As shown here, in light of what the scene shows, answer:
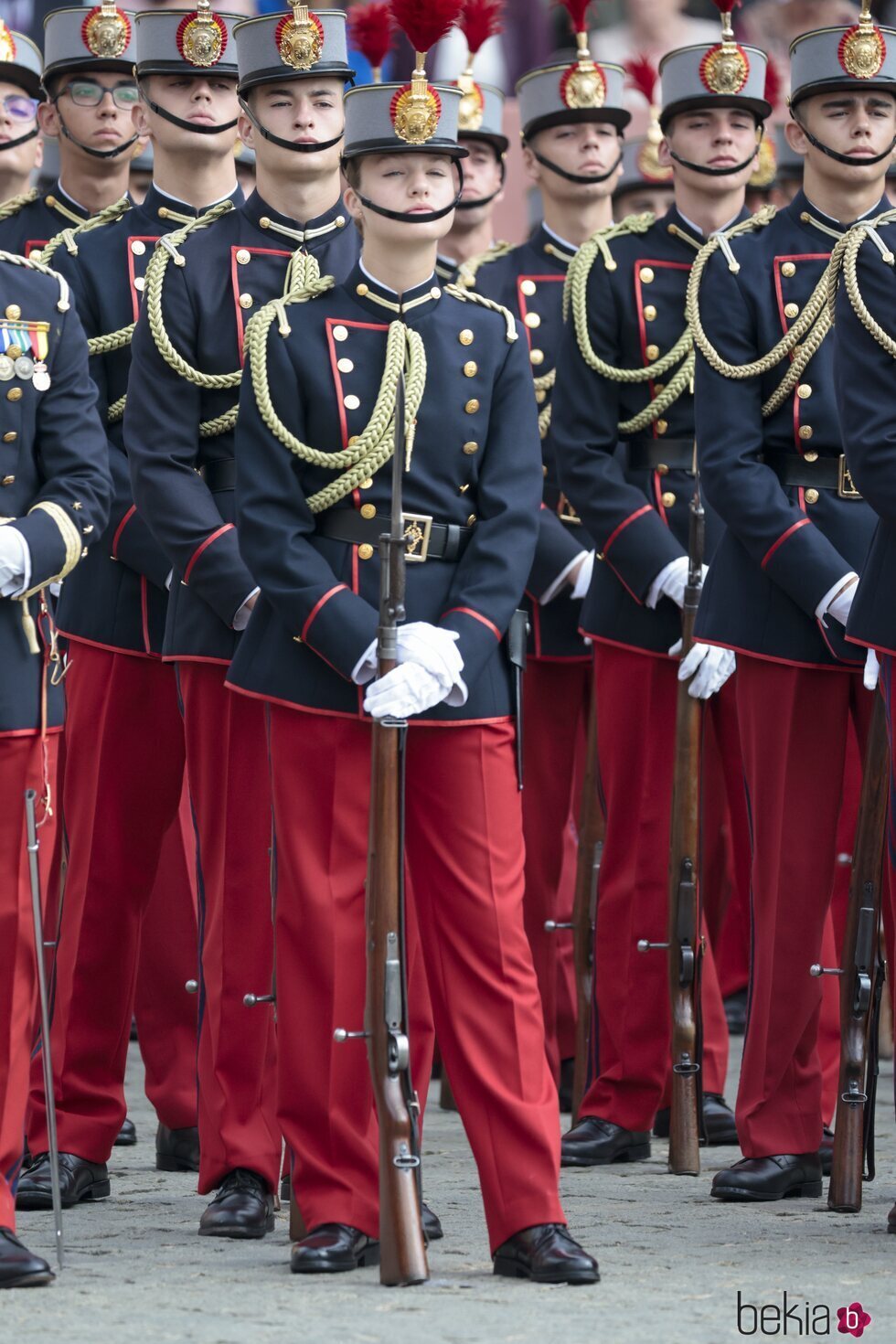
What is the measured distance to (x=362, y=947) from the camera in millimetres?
5395

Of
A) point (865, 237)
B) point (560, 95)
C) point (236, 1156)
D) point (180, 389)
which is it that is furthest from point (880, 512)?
point (560, 95)

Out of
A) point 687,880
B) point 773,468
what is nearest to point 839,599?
point 773,468

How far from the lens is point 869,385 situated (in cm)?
569

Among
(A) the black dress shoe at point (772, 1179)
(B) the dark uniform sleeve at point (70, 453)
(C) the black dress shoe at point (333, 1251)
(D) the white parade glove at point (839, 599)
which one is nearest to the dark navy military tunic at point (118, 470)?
(B) the dark uniform sleeve at point (70, 453)

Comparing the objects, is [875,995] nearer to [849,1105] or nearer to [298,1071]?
[849,1105]

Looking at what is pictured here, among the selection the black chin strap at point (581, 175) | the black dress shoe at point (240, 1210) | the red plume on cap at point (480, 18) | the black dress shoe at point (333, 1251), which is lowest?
the black dress shoe at point (240, 1210)

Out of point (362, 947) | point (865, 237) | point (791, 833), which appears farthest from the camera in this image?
point (791, 833)

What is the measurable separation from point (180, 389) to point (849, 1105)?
225cm

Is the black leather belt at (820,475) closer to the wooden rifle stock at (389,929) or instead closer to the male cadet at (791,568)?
the male cadet at (791,568)

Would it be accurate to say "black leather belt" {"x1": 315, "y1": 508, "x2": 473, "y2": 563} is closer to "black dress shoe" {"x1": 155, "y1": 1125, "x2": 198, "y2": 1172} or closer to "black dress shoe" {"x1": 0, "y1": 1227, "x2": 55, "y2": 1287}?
"black dress shoe" {"x1": 0, "y1": 1227, "x2": 55, "y2": 1287}

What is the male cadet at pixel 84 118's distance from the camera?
7133mm

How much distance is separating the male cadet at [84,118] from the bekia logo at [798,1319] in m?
3.64

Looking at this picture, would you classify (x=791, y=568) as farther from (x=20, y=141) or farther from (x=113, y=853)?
(x=20, y=141)

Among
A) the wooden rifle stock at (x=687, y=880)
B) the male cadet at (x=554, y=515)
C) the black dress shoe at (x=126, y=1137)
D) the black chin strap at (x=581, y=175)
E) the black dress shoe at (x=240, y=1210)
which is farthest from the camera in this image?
the black chin strap at (x=581, y=175)
